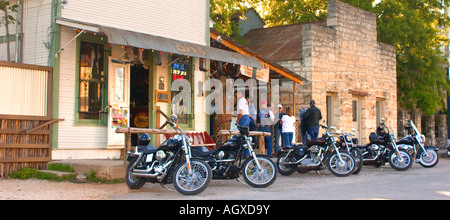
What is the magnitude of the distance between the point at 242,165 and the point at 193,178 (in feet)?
4.02

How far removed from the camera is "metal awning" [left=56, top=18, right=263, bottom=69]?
11243 mm

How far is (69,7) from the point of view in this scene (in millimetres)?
12023

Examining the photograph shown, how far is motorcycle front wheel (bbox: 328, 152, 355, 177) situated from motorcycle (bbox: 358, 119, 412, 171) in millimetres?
1708

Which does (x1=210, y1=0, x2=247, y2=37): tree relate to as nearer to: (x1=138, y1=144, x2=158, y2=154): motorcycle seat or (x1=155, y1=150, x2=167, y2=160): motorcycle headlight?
(x1=138, y1=144, x2=158, y2=154): motorcycle seat

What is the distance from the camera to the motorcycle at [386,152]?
1342cm

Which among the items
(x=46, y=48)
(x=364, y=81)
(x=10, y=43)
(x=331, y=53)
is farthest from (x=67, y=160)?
(x=364, y=81)

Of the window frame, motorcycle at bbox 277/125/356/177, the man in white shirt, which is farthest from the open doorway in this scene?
motorcycle at bbox 277/125/356/177

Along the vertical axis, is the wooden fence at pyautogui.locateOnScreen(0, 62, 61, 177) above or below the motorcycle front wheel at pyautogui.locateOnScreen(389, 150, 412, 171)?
above

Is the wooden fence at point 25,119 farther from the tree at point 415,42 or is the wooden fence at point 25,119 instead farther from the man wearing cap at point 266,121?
the tree at point 415,42

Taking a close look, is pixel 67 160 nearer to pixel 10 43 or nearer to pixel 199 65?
pixel 10 43

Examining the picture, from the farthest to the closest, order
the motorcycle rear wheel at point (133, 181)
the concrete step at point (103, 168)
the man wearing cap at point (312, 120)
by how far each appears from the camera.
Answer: the man wearing cap at point (312, 120)
the concrete step at point (103, 168)
the motorcycle rear wheel at point (133, 181)

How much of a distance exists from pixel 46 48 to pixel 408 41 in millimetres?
17624

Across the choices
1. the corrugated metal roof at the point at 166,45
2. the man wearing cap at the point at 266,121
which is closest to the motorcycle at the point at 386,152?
the man wearing cap at the point at 266,121

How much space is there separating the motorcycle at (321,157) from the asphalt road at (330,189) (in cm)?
22
